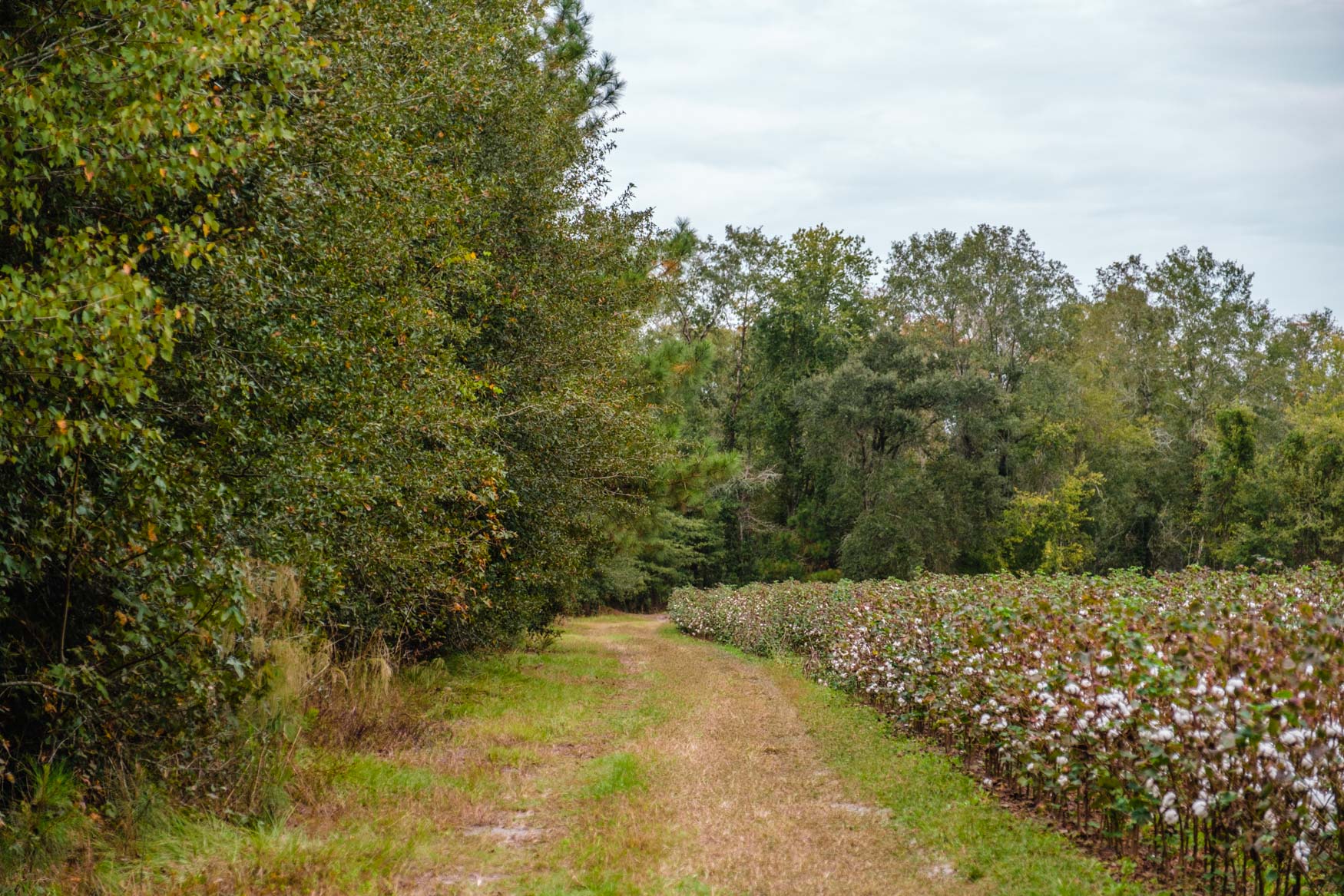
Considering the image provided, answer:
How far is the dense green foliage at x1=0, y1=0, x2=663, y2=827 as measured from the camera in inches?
150

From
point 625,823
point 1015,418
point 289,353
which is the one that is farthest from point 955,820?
point 1015,418

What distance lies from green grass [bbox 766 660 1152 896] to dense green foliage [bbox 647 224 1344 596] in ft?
90.7

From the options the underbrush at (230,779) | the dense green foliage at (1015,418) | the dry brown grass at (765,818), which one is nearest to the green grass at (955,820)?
the dry brown grass at (765,818)

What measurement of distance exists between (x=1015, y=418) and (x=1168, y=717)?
112 ft

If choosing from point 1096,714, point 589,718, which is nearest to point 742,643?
point 589,718

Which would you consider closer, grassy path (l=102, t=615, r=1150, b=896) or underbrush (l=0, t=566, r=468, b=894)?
underbrush (l=0, t=566, r=468, b=894)

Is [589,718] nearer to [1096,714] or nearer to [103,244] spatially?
[1096,714]

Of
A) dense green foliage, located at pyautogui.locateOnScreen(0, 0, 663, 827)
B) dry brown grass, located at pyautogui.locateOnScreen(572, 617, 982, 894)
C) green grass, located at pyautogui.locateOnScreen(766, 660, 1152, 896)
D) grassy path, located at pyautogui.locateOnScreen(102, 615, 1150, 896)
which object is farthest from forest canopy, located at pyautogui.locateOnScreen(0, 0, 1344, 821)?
green grass, located at pyautogui.locateOnScreen(766, 660, 1152, 896)

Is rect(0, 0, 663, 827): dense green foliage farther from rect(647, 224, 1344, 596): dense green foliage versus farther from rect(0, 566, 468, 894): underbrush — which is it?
rect(647, 224, 1344, 596): dense green foliage

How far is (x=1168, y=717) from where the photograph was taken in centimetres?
424

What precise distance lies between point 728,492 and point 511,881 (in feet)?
126

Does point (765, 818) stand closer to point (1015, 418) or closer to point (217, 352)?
point (217, 352)

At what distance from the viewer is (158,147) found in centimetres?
405

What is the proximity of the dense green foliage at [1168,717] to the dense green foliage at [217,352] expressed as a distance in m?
4.48
